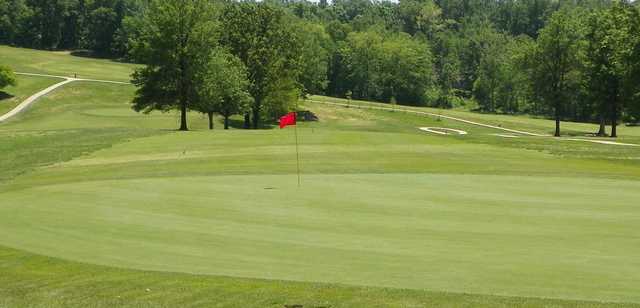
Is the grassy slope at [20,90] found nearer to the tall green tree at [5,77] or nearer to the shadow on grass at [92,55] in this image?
the tall green tree at [5,77]

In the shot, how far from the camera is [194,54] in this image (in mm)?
65062

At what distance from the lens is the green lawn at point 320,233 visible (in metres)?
Result: 13.8

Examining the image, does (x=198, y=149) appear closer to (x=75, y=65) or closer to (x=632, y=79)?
(x=632, y=79)

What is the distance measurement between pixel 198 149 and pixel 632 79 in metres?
39.3

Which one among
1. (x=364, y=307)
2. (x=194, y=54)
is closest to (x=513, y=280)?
(x=364, y=307)

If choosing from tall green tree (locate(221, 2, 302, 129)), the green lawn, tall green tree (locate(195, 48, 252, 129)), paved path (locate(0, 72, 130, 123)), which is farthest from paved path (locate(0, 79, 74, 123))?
the green lawn

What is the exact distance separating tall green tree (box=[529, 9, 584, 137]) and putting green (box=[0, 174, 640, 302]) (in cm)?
5322

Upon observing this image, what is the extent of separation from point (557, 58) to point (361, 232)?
66.3m

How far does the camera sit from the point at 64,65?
136 meters

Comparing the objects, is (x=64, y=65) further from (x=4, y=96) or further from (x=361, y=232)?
(x=361, y=232)

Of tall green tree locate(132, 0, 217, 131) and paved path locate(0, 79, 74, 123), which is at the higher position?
tall green tree locate(132, 0, 217, 131)

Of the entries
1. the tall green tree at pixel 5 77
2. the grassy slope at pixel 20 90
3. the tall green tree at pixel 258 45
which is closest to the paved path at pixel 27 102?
the grassy slope at pixel 20 90

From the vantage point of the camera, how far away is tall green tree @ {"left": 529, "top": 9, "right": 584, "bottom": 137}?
77875mm

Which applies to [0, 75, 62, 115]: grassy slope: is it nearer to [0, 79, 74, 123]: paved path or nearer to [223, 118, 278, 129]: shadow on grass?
[0, 79, 74, 123]: paved path
